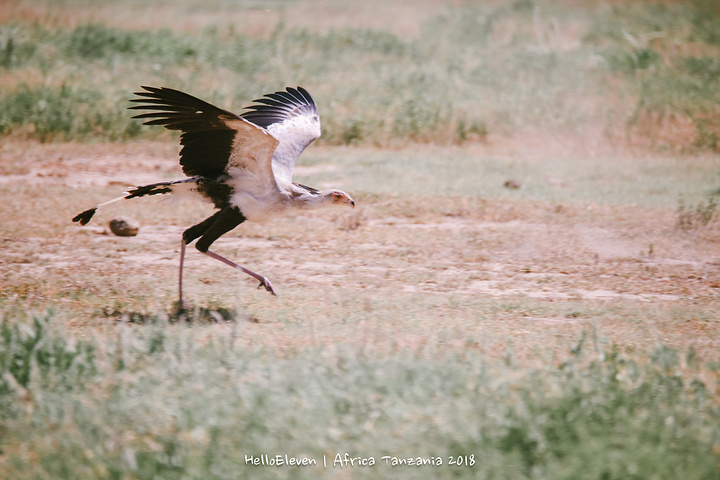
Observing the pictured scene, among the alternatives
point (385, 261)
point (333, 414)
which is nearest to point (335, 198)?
point (385, 261)

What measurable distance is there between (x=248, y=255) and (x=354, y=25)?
42.1 feet

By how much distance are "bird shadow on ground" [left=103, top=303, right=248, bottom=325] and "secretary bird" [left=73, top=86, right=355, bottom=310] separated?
104mm

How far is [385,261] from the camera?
787cm

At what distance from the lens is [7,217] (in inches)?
340

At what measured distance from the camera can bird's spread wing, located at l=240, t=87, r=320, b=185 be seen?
6844 mm

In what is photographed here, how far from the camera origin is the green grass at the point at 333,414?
3654 millimetres

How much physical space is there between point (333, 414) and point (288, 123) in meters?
3.97

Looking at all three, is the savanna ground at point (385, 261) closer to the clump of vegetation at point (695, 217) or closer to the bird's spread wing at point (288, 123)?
the clump of vegetation at point (695, 217)

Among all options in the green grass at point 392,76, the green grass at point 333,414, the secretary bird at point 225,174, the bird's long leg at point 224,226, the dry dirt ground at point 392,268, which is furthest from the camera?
the green grass at point 392,76

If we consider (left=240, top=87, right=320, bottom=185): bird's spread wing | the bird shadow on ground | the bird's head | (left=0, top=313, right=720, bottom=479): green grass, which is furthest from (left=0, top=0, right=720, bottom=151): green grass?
(left=0, top=313, right=720, bottom=479): green grass

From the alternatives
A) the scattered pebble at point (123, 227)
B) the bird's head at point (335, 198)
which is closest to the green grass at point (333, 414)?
the bird's head at point (335, 198)

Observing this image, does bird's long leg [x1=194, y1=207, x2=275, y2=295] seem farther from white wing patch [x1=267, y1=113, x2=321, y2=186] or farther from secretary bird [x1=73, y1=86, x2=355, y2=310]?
white wing patch [x1=267, y1=113, x2=321, y2=186]

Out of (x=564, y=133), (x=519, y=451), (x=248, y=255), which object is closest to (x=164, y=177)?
(x=248, y=255)

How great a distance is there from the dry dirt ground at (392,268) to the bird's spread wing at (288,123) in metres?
1.06
